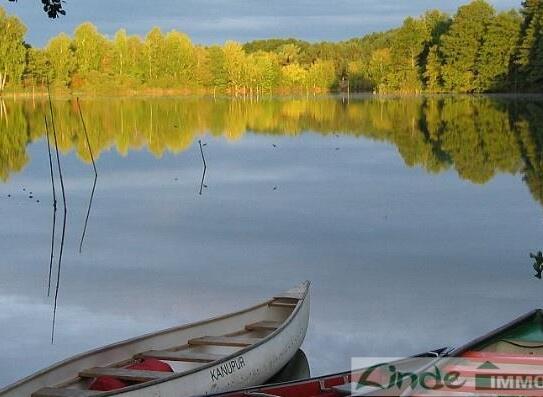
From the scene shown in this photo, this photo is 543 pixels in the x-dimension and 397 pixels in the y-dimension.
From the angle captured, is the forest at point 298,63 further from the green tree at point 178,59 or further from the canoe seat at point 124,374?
the canoe seat at point 124,374

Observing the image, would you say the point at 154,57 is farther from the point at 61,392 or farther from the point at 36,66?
the point at 61,392

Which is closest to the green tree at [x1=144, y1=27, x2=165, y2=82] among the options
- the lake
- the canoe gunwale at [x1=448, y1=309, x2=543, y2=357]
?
the lake

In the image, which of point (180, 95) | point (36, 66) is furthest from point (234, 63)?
point (36, 66)

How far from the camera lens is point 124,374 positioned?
576 centimetres

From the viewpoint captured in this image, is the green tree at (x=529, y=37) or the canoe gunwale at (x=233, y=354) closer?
the canoe gunwale at (x=233, y=354)

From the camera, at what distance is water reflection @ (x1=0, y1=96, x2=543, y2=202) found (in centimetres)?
2310

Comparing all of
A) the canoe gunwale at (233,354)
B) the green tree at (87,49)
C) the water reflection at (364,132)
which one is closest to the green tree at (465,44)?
the water reflection at (364,132)

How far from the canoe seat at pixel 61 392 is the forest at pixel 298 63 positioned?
57.3 meters

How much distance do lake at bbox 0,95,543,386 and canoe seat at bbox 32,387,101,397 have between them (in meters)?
1.69

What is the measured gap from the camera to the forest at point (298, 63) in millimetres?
66938

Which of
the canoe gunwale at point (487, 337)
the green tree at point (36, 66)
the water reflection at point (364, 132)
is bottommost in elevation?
the water reflection at point (364, 132)

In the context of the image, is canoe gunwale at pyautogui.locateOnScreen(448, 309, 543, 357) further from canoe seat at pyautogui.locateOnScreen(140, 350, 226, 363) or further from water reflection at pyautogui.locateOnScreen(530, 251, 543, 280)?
water reflection at pyautogui.locateOnScreen(530, 251, 543, 280)

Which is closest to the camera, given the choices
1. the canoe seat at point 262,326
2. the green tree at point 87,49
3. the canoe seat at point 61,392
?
the canoe seat at point 61,392

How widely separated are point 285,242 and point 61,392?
23.6 feet
